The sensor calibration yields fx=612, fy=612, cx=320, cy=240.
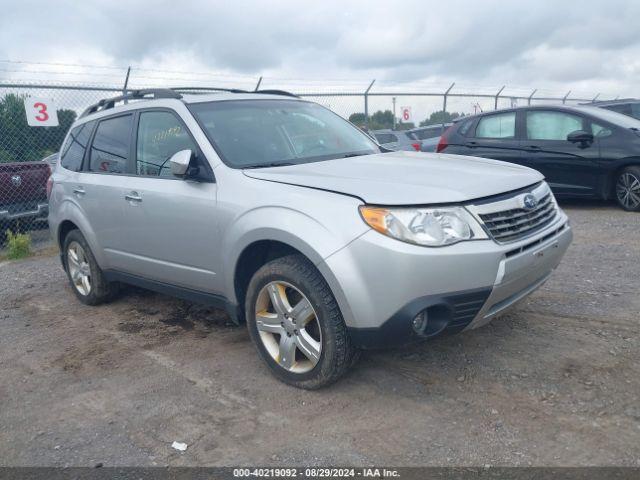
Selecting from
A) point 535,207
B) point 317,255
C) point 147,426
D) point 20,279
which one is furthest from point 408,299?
point 20,279

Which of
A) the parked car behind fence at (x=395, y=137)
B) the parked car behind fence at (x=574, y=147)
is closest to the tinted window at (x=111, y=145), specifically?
the parked car behind fence at (x=574, y=147)

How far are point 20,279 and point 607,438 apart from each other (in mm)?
6503

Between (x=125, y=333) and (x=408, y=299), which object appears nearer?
(x=408, y=299)

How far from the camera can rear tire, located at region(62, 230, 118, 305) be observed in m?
5.39

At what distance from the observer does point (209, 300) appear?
13.7 feet

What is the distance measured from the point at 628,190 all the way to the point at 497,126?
2.12 metres

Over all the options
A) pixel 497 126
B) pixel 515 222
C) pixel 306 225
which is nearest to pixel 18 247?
pixel 306 225

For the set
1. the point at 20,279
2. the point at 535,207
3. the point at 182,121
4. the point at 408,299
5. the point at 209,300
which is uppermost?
the point at 182,121

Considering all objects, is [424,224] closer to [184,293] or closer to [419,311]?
[419,311]

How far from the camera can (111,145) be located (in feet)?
16.7

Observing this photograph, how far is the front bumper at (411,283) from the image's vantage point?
2992 millimetres

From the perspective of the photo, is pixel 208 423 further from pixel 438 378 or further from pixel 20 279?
pixel 20 279

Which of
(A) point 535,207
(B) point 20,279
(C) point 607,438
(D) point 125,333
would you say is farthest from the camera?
(B) point 20,279

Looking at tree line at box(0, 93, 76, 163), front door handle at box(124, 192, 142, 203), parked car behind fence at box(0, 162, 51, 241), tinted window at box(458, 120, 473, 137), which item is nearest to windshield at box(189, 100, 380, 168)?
front door handle at box(124, 192, 142, 203)
